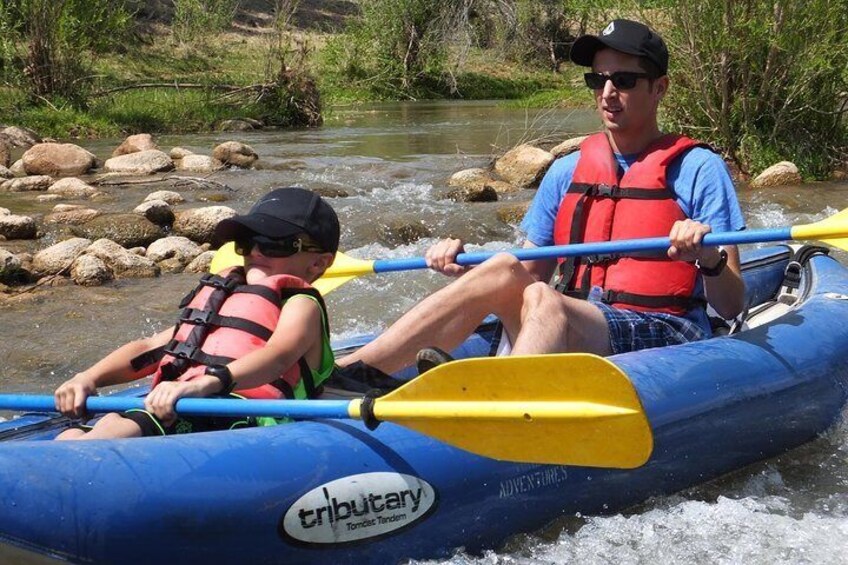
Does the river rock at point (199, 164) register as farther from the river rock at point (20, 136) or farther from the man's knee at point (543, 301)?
the man's knee at point (543, 301)

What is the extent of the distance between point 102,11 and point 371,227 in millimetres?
6961

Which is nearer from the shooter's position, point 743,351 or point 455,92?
point 743,351

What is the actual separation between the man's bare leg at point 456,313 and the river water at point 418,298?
1.90 ft

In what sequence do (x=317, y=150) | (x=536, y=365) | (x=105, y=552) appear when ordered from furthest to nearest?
1. (x=317, y=150)
2. (x=536, y=365)
3. (x=105, y=552)

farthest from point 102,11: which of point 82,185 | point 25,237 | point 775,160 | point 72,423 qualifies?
point 72,423

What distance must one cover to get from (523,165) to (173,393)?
6.83m

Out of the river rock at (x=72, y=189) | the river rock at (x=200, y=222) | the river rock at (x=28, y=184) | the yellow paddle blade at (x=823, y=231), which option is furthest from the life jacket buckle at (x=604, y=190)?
the river rock at (x=28, y=184)

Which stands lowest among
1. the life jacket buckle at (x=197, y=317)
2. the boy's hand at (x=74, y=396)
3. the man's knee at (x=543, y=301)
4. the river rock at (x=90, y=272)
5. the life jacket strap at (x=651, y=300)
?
the river rock at (x=90, y=272)

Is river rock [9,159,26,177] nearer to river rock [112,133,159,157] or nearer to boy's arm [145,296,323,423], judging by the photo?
river rock [112,133,159,157]

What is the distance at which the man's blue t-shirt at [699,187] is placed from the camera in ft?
10.5

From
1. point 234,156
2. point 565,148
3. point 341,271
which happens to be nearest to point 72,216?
point 234,156

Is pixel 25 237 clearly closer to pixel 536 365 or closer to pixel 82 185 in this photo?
pixel 82 185

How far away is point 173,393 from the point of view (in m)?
2.44

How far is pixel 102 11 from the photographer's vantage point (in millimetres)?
12789
